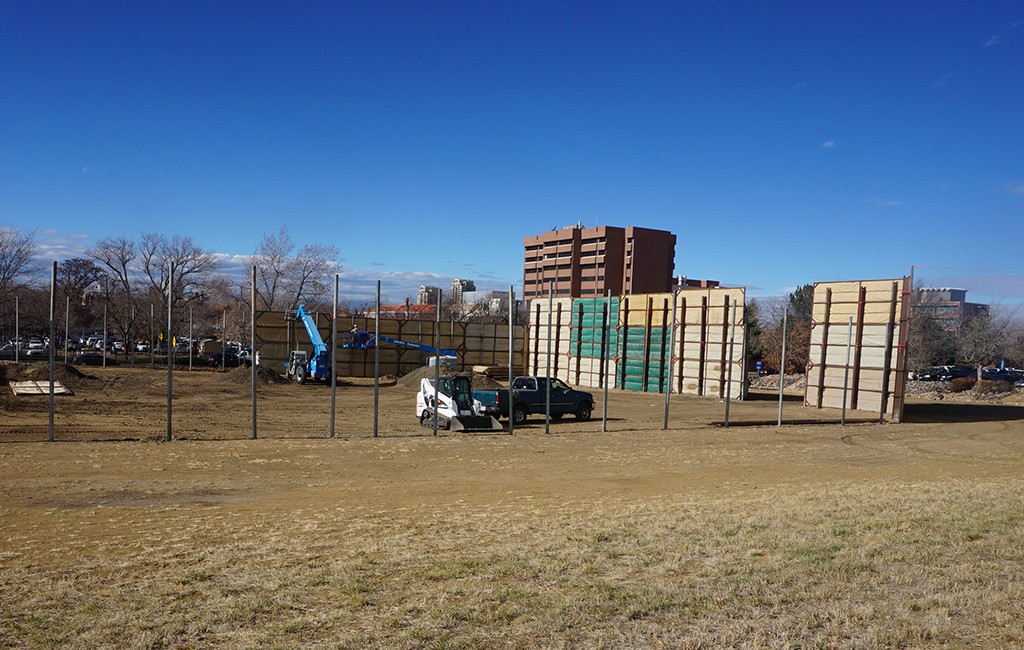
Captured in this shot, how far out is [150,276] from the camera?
77.1 m

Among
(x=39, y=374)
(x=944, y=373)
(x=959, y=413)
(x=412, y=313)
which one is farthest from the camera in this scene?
(x=412, y=313)

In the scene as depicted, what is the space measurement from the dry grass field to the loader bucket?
3.06 metres

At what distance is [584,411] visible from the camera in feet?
95.5

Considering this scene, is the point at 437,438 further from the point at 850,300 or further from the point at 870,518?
the point at 850,300

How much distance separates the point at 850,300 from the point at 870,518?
84.0ft

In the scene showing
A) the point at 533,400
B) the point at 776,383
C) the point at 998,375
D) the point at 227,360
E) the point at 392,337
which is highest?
the point at 392,337

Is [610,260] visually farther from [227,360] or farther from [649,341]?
[649,341]

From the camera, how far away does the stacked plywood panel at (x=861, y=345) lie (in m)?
31.3

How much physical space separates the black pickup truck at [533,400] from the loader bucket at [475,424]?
1603 millimetres

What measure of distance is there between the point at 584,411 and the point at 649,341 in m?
16.6

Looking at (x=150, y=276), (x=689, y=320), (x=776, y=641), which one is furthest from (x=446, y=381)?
(x=150, y=276)

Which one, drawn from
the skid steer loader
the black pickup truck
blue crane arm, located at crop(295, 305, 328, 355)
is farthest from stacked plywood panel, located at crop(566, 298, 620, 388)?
the skid steer loader

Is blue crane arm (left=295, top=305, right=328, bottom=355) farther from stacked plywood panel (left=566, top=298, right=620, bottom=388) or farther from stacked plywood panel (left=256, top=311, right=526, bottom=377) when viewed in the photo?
stacked plywood panel (left=566, top=298, right=620, bottom=388)

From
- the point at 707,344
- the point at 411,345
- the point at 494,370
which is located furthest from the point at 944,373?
the point at 411,345
